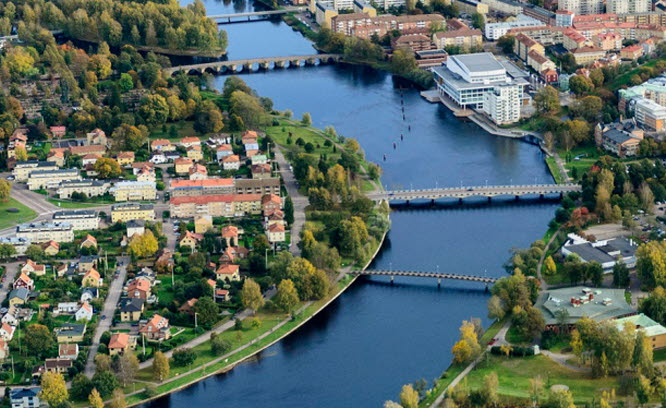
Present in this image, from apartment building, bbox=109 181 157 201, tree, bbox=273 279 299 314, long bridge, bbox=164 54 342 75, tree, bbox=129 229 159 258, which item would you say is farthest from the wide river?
apartment building, bbox=109 181 157 201

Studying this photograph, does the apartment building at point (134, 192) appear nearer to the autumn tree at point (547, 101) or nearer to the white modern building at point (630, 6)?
the autumn tree at point (547, 101)

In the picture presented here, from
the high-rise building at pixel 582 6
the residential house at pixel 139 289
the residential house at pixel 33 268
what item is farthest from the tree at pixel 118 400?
the high-rise building at pixel 582 6

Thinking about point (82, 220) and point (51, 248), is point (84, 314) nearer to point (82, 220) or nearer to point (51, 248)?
point (51, 248)

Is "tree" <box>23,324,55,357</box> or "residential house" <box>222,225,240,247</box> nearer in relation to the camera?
"tree" <box>23,324,55,357</box>

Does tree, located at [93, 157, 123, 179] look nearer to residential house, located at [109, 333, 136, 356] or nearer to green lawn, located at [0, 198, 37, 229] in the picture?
green lawn, located at [0, 198, 37, 229]

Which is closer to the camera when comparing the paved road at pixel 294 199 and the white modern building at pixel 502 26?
the paved road at pixel 294 199

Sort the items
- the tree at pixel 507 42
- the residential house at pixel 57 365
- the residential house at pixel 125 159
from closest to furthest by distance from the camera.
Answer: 1. the residential house at pixel 57 365
2. the residential house at pixel 125 159
3. the tree at pixel 507 42

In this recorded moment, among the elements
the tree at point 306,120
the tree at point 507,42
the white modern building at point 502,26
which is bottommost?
the tree at point 306,120

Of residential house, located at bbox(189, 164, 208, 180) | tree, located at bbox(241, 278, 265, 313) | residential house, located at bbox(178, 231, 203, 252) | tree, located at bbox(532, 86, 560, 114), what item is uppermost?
tree, located at bbox(532, 86, 560, 114)
